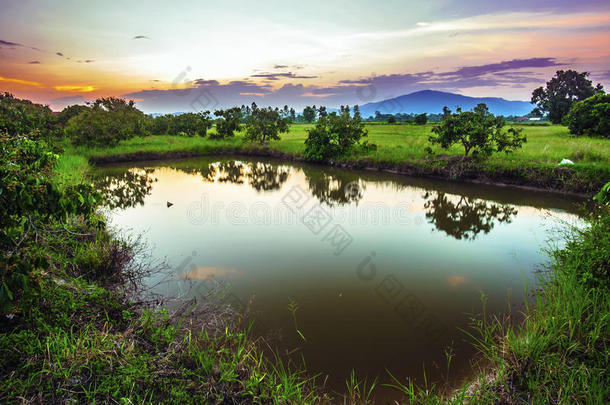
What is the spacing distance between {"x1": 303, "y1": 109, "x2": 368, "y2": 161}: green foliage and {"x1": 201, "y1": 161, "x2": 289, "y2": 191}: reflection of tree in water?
2.54 metres

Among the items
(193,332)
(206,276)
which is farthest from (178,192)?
(193,332)

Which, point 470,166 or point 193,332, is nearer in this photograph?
point 193,332

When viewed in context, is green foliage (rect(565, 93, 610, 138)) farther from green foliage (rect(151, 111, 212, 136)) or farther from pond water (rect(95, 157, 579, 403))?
green foliage (rect(151, 111, 212, 136))

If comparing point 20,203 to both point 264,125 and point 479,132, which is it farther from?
point 264,125

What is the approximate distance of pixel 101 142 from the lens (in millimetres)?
20156

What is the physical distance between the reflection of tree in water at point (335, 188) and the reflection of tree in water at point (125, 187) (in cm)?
684

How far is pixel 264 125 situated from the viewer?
2508 centimetres

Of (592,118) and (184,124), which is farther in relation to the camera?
(184,124)

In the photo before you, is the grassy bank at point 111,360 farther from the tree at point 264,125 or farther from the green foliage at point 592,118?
the green foliage at point 592,118

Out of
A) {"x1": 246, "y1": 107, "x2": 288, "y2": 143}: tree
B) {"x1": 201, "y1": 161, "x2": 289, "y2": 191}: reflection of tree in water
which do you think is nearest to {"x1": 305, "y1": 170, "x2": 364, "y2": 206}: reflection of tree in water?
{"x1": 201, "y1": 161, "x2": 289, "y2": 191}: reflection of tree in water

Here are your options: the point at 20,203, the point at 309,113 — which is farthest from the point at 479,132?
the point at 309,113

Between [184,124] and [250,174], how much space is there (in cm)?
1831

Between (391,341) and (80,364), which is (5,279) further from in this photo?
(391,341)

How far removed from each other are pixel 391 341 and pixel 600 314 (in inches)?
85.0
